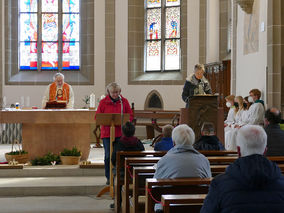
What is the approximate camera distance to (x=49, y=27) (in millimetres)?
17141

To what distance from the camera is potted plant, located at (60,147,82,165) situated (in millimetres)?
9336

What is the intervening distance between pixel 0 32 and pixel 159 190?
13.9m

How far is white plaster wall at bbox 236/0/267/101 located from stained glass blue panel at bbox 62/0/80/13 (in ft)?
19.8

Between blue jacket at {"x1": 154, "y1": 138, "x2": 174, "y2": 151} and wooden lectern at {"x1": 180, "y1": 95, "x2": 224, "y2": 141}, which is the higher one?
wooden lectern at {"x1": 180, "y1": 95, "x2": 224, "y2": 141}

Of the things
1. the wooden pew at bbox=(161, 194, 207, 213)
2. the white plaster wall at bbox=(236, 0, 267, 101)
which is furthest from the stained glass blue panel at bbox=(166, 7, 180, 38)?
the wooden pew at bbox=(161, 194, 207, 213)

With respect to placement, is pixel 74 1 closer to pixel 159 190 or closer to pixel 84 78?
pixel 84 78

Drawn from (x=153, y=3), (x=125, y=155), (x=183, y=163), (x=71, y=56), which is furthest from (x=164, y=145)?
(x=71, y=56)

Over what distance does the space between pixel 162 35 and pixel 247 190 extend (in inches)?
563

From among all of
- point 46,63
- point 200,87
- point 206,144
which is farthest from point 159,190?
point 46,63

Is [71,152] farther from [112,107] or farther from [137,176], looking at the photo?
[137,176]

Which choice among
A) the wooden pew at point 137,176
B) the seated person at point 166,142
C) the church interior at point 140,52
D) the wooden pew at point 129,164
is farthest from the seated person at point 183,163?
the church interior at point 140,52

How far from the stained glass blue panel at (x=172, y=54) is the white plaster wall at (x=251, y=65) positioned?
3.73 m

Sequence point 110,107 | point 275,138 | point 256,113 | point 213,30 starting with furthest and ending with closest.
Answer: point 213,30
point 256,113
point 110,107
point 275,138

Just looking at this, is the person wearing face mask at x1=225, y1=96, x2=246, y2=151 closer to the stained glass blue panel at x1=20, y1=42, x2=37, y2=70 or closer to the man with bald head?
the man with bald head
